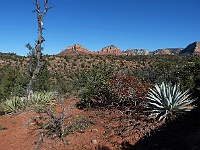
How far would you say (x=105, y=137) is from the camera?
6934mm

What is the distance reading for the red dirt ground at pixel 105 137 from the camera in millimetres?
6328

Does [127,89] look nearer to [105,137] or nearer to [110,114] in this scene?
[110,114]

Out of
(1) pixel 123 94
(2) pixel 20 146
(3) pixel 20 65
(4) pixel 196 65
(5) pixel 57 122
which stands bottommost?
(2) pixel 20 146

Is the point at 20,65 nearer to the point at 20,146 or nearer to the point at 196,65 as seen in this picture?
the point at 196,65

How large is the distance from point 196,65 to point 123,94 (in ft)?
28.6

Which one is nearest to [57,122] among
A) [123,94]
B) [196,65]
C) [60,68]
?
[123,94]

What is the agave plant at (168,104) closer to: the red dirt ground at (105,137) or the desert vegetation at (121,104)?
the desert vegetation at (121,104)

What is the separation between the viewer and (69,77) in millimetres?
43781

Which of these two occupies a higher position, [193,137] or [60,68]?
[60,68]

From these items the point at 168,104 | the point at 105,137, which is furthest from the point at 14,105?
the point at 168,104

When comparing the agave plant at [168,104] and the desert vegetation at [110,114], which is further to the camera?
the agave plant at [168,104]

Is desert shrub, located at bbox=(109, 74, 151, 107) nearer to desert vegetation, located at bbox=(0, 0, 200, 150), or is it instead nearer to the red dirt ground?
desert vegetation, located at bbox=(0, 0, 200, 150)

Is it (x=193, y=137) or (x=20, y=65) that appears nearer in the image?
(x=193, y=137)

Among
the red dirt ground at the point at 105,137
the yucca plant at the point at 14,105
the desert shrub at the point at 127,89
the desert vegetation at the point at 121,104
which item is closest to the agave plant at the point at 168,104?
the desert vegetation at the point at 121,104
